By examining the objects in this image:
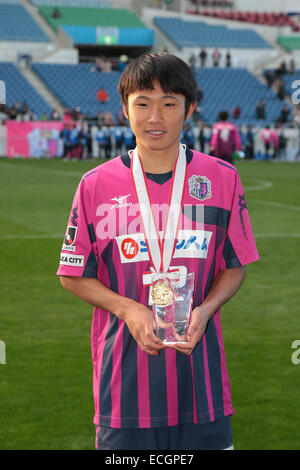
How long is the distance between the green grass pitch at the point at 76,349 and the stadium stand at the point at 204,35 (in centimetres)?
3511

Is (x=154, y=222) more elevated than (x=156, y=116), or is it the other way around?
(x=156, y=116)

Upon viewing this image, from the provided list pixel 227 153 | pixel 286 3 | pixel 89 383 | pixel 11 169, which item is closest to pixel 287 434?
pixel 89 383

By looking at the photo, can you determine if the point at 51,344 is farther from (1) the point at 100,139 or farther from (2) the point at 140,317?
(1) the point at 100,139

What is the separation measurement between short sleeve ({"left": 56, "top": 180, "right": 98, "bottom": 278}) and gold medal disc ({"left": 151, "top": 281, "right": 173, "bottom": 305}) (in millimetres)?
288

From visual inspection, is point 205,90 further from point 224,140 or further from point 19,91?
point 224,140

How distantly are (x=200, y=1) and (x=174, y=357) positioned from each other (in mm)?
53060

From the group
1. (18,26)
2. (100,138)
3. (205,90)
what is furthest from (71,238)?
(18,26)

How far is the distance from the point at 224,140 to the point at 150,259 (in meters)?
14.9

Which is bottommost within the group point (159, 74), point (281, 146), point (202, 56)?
point (281, 146)

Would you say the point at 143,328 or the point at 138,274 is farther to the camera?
the point at 138,274

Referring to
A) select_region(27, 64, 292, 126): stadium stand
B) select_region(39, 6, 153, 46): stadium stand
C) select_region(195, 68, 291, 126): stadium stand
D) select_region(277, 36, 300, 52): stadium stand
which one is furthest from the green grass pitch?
select_region(277, 36, 300, 52): stadium stand

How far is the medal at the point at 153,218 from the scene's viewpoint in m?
2.31

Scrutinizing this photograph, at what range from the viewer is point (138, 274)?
2.34 m

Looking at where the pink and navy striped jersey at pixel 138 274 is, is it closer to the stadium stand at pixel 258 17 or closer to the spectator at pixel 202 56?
the spectator at pixel 202 56
